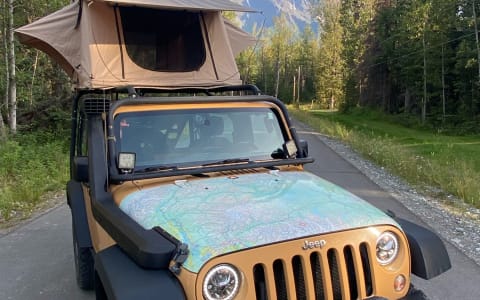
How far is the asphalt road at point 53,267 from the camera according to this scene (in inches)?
194

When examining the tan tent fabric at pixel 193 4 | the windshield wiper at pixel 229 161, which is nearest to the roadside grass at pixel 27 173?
the tan tent fabric at pixel 193 4

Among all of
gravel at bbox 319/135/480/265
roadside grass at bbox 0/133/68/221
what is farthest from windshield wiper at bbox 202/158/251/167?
roadside grass at bbox 0/133/68/221

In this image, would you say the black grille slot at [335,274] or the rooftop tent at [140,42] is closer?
the black grille slot at [335,274]

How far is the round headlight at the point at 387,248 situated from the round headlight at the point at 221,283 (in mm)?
929

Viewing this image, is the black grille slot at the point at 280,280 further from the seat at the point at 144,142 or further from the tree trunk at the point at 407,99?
the tree trunk at the point at 407,99

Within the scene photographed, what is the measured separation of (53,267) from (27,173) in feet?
22.9

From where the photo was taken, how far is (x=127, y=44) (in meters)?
6.80

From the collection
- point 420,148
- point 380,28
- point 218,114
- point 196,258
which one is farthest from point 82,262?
point 380,28

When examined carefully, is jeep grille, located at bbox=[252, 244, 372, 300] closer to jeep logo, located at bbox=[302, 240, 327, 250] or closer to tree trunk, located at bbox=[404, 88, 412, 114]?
jeep logo, located at bbox=[302, 240, 327, 250]

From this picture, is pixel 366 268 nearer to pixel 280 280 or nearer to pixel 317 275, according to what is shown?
pixel 317 275

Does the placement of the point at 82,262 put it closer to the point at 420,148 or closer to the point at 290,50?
the point at 420,148

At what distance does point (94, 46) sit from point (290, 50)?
280 ft

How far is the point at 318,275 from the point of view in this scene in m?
2.80

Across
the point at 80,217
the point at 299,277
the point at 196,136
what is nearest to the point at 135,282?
the point at 299,277
